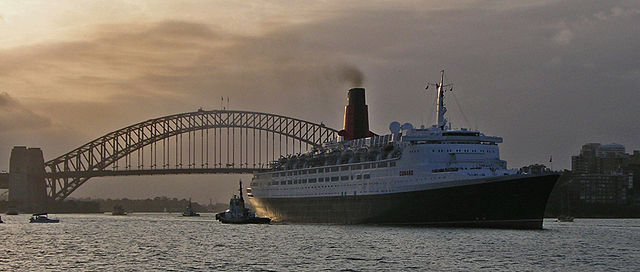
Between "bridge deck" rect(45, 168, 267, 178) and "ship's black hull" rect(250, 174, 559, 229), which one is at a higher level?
"bridge deck" rect(45, 168, 267, 178)

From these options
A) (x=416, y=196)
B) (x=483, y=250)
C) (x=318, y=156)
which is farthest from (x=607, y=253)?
(x=318, y=156)

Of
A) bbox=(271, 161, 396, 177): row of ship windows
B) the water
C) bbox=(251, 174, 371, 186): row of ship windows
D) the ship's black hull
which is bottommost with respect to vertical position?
the water

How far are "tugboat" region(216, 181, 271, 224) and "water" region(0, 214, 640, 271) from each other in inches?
1092

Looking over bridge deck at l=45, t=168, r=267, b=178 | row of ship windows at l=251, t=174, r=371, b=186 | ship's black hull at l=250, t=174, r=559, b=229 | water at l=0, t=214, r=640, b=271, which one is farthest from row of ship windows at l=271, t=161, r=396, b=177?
bridge deck at l=45, t=168, r=267, b=178

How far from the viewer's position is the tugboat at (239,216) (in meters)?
110

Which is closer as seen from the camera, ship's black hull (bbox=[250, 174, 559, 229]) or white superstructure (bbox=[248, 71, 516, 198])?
ship's black hull (bbox=[250, 174, 559, 229])

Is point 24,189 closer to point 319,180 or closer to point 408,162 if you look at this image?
point 319,180

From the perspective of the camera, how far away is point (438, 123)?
8894 cm

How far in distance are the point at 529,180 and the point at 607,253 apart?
15.1 m

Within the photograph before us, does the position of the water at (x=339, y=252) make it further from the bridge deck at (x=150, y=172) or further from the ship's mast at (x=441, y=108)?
the bridge deck at (x=150, y=172)

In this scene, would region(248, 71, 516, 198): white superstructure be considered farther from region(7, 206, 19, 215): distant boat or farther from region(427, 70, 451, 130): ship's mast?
region(7, 206, 19, 215): distant boat

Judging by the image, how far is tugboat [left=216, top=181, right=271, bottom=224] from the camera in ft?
362

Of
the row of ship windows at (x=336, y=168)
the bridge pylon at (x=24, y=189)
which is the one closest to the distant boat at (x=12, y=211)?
the bridge pylon at (x=24, y=189)

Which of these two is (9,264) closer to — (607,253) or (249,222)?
(607,253)
